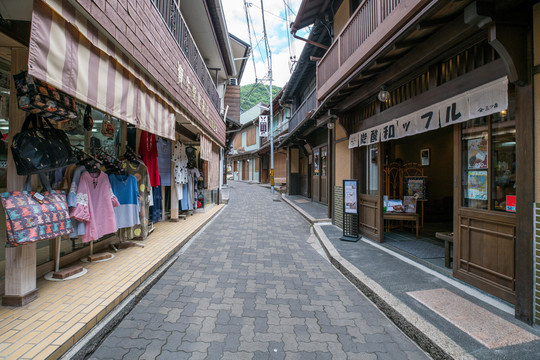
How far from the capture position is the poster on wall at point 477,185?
12.1 feet

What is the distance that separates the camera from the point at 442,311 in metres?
3.08

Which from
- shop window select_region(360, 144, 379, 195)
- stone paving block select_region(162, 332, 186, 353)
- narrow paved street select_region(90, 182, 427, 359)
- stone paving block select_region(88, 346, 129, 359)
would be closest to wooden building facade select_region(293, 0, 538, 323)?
shop window select_region(360, 144, 379, 195)

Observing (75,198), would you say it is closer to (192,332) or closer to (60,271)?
(60,271)

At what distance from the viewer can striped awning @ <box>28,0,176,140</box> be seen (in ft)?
7.54

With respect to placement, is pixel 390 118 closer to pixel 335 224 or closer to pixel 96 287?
pixel 335 224

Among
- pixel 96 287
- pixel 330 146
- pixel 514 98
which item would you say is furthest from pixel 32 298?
pixel 330 146

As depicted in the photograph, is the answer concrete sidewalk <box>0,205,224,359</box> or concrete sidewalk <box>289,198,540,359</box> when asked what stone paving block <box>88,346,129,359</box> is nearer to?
concrete sidewalk <box>0,205,224,359</box>

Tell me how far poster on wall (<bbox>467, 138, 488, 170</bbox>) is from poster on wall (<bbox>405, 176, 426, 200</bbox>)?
321 cm

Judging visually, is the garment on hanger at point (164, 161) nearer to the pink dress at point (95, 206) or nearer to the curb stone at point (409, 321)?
the pink dress at point (95, 206)

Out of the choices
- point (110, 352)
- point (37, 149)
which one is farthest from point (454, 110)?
point (37, 149)

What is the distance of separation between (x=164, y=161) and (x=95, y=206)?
12.4 feet

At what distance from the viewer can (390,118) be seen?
5.73 meters

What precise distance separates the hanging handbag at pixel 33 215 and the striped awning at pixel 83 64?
1.28 m

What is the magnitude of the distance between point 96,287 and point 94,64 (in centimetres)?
293
